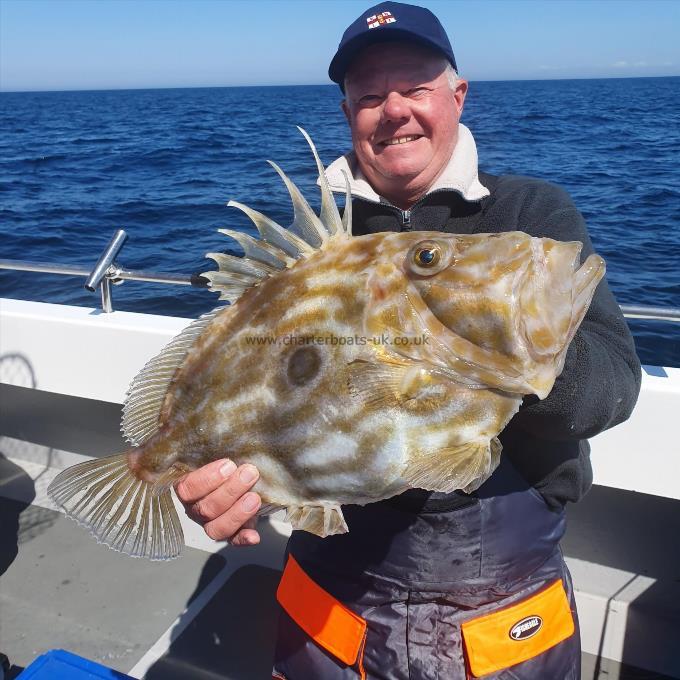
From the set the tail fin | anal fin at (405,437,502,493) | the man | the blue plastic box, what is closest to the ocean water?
the man

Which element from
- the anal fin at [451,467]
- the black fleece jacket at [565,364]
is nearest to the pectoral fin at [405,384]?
the anal fin at [451,467]

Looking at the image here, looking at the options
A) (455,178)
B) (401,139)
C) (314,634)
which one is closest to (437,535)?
(314,634)

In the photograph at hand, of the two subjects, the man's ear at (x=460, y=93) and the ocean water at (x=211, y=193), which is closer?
the man's ear at (x=460, y=93)

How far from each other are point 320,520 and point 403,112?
59.9 inches

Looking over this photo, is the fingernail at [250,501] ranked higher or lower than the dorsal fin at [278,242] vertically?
lower

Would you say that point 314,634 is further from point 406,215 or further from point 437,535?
point 406,215

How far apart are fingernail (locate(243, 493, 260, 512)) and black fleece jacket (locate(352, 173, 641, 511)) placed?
632 millimetres

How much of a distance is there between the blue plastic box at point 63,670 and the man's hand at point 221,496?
1.16 m

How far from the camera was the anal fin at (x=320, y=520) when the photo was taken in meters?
1.89

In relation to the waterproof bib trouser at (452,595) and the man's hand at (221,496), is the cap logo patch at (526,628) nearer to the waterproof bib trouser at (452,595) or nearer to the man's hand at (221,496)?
the waterproof bib trouser at (452,595)

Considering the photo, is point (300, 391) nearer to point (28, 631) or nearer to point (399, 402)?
point (399, 402)

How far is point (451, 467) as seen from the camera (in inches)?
67.1

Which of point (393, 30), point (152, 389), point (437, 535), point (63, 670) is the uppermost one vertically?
point (393, 30)

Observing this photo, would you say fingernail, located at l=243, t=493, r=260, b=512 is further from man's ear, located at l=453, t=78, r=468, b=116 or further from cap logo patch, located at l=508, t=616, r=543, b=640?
man's ear, located at l=453, t=78, r=468, b=116
